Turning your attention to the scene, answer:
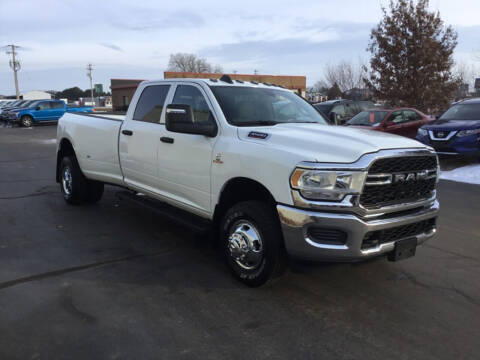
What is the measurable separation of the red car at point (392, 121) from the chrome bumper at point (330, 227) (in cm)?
1092

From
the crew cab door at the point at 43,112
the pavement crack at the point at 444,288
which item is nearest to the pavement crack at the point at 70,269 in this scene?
the pavement crack at the point at 444,288

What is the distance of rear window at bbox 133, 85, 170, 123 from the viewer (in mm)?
5148

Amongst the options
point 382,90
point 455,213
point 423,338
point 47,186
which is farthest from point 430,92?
point 423,338

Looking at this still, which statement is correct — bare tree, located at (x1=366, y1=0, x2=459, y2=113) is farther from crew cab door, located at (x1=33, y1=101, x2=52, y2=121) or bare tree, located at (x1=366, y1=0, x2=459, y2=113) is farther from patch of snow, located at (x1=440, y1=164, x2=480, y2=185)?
crew cab door, located at (x1=33, y1=101, x2=52, y2=121)

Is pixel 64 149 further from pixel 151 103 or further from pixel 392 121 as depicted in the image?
pixel 392 121

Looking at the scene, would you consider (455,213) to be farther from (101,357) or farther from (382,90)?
(382,90)

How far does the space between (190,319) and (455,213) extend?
5.08 m

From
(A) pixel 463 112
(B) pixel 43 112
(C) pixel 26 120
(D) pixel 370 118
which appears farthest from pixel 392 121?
(C) pixel 26 120

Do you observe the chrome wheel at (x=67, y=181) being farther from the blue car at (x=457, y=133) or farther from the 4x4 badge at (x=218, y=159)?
the blue car at (x=457, y=133)

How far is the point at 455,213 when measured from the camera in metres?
6.73

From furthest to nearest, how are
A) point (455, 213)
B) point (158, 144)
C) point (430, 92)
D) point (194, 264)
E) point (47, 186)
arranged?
1. point (430, 92)
2. point (47, 186)
3. point (455, 213)
4. point (158, 144)
5. point (194, 264)

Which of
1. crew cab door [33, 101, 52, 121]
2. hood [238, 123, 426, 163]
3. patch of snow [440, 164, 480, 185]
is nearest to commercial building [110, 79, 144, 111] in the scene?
crew cab door [33, 101, 52, 121]

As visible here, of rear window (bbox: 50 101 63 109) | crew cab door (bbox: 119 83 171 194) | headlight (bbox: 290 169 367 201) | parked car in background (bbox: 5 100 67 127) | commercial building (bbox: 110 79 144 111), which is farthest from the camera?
commercial building (bbox: 110 79 144 111)

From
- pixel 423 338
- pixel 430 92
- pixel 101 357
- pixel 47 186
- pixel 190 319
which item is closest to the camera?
pixel 101 357
